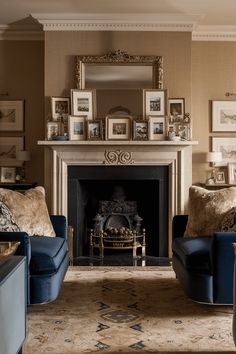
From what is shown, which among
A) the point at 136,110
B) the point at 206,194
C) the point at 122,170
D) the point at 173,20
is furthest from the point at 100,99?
the point at 206,194

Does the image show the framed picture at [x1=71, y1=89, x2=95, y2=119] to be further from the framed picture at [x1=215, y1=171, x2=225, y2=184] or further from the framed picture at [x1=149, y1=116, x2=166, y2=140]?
the framed picture at [x1=215, y1=171, x2=225, y2=184]

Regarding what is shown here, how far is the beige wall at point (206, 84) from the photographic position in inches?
255

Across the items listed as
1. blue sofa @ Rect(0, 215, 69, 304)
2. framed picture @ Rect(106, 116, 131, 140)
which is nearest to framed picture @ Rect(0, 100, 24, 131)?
framed picture @ Rect(106, 116, 131, 140)

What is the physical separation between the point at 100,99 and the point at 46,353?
389cm

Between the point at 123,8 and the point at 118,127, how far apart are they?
4.64ft

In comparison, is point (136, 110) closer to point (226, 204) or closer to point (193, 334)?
point (226, 204)

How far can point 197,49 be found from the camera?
6.49 metres

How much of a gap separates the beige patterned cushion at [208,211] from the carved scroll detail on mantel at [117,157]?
65.9 inches

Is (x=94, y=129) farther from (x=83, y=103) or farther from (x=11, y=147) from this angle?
(x=11, y=147)

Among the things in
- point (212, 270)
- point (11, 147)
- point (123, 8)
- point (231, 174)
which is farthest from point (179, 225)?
point (11, 147)

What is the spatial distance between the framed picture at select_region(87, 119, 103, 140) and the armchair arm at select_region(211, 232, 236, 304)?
115 inches

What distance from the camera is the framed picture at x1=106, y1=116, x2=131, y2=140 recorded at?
6.01 metres

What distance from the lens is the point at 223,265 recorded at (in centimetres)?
341

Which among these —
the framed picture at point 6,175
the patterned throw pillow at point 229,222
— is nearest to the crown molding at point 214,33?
the framed picture at point 6,175
